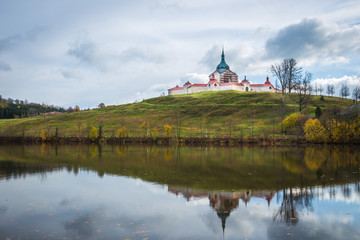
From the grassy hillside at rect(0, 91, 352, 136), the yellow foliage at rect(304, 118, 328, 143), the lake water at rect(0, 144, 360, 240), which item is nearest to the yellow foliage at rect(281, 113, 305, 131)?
the grassy hillside at rect(0, 91, 352, 136)

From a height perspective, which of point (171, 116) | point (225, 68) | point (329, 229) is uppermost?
point (225, 68)

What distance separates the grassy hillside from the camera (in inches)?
2889

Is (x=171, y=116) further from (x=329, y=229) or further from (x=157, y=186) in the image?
(x=329, y=229)

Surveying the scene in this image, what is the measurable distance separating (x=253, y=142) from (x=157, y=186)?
132 feet

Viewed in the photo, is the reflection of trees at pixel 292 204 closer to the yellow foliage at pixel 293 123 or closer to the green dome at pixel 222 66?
the yellow foliage at pixel 293 123

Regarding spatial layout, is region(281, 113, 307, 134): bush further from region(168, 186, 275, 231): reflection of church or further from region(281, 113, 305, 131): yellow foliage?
region(168, 186, 275, 231): reflection of church

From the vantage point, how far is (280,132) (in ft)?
206

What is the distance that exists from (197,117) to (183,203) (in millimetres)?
75638

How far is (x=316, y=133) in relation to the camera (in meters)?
53.4

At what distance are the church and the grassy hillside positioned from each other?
20.3 metres

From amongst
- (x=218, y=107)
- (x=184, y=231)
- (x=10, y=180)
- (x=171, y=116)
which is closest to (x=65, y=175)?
(x=10, y=180)

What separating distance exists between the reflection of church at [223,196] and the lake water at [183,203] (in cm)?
5

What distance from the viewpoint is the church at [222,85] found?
137 m

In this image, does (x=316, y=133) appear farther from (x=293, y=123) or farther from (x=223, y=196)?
(x=223, y=196)
